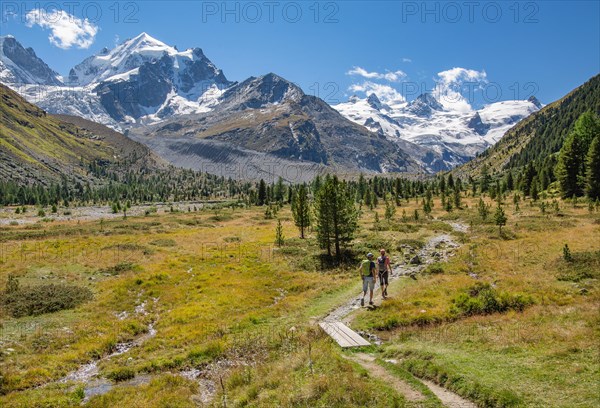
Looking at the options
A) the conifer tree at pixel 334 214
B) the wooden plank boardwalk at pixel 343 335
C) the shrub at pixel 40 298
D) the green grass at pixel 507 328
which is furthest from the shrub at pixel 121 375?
the conifer tree at pixel 334 214

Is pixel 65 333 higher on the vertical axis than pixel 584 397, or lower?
lower

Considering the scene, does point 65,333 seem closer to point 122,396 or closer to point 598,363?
point 122,396

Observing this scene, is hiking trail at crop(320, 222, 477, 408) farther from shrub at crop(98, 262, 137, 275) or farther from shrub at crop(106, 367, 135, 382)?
shrub at crop(98, 262, 137, 275)

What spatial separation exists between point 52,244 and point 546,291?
58.5m

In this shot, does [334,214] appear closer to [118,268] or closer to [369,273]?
[369,273]

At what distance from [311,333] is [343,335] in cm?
174

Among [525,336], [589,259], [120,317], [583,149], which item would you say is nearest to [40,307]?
[120,317]

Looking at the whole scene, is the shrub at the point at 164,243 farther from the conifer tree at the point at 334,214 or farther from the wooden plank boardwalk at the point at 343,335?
the wooden plank boardwalk at the point at 343,335

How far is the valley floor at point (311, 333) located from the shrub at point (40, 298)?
851 millimetres

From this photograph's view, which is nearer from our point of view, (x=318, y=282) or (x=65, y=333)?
(x=65, y=333)

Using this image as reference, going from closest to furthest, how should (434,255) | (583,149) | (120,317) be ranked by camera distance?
(120,317)
(434,255)
(583,149)

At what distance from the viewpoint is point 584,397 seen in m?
11.2

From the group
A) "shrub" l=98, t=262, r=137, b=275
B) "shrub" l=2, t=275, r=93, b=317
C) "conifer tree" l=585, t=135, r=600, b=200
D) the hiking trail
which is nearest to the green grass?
the hiking trail

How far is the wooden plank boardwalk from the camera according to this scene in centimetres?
1777
